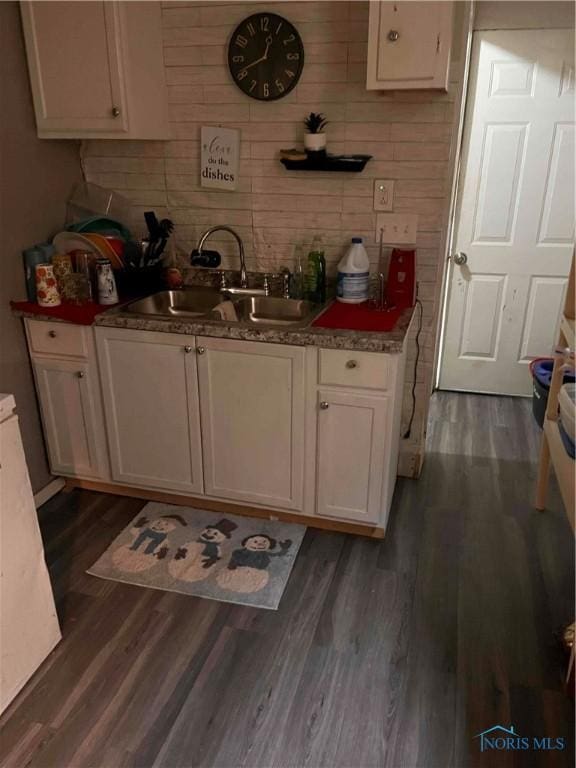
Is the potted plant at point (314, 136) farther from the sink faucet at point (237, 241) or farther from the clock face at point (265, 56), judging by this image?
the sink faucet at point (237, 241)

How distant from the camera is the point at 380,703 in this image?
1.68m

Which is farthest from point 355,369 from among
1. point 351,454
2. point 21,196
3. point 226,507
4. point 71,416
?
point 21,196

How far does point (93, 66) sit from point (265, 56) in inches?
26.1

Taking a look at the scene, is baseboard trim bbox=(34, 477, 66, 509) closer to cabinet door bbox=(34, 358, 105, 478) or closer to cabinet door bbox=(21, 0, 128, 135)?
cabinet door bbox=(34, 358, 105, 478)

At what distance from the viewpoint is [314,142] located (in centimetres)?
227

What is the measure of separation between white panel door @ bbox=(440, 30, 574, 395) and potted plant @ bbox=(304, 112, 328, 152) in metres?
1.28

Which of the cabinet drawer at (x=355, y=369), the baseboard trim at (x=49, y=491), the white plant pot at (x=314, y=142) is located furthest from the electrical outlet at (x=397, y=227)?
the baseboard trim at (x=49, y=491)

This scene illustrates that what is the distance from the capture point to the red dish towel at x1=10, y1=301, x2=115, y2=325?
7.49 feet

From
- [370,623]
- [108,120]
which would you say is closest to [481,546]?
[370,623]

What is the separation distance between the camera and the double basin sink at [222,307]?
2424 mm

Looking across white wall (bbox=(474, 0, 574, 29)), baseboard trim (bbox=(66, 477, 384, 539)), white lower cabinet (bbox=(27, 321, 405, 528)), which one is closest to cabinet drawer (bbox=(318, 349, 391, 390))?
white lower cabinet (bbox=(27, 321, 405, 528))

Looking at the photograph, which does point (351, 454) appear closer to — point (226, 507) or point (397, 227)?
point (226, 507)

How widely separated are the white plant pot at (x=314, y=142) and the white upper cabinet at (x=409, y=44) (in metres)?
0.31

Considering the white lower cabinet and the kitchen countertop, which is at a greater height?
the kitchen countertop
